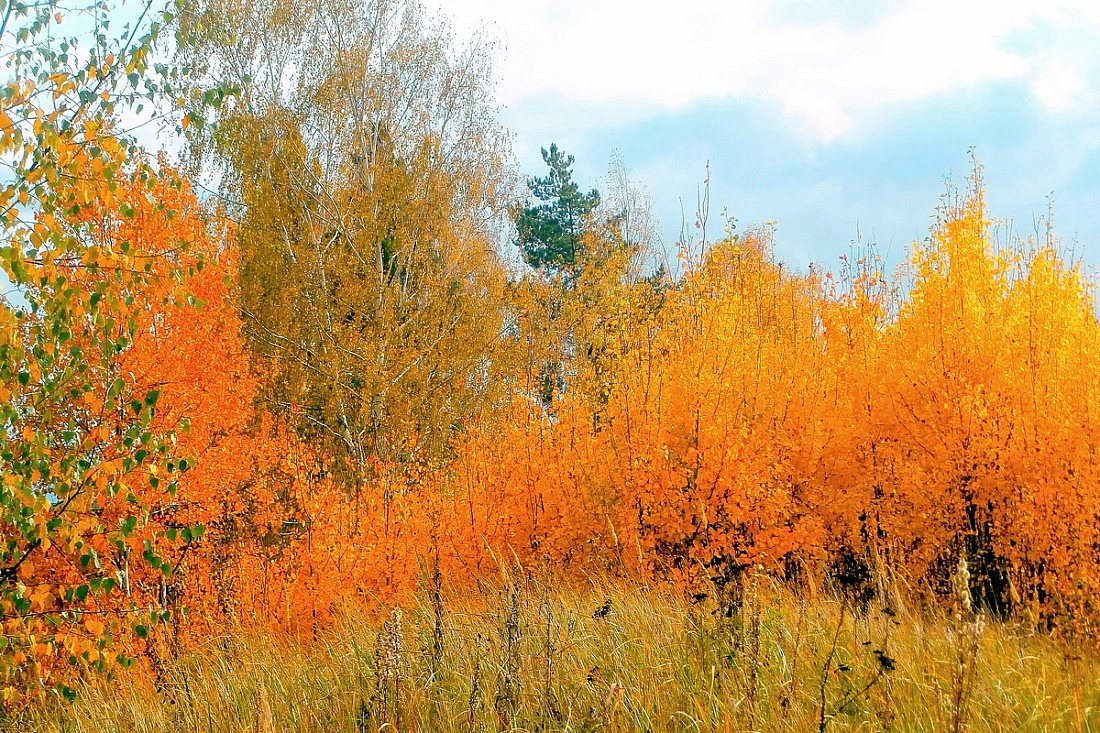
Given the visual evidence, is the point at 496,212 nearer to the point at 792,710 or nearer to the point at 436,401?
the point at 436,401

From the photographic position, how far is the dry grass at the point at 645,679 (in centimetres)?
347

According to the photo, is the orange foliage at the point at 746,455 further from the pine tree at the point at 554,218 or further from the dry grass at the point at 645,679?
the pine tree at the point at 554,218

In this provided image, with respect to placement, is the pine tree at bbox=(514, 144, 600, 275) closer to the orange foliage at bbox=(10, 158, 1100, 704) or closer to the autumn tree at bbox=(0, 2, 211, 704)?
the orange foliage at bbox=(10, 158, 1100, 704)

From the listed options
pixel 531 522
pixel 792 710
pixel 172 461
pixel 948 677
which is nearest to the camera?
pixel 792 710

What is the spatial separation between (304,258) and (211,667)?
1053cm

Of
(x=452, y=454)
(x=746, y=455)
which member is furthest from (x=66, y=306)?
(x=452, y=454)

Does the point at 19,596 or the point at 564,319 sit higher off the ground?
the point at 564,319

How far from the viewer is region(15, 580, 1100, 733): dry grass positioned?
3.47m

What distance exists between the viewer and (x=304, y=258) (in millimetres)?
15383

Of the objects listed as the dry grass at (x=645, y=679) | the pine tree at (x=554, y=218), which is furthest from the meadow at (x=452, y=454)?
the pine tree at (x=554, y=218)

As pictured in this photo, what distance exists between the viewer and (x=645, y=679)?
13.0 ft

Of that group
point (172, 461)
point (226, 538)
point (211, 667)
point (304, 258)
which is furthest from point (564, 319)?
point (172, 461)

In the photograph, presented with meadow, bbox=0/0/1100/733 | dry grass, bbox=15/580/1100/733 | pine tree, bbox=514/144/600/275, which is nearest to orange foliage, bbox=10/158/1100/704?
meadow, bbox=0/0/1100/733

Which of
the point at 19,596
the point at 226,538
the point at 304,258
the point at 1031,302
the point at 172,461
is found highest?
the point at 304,258
